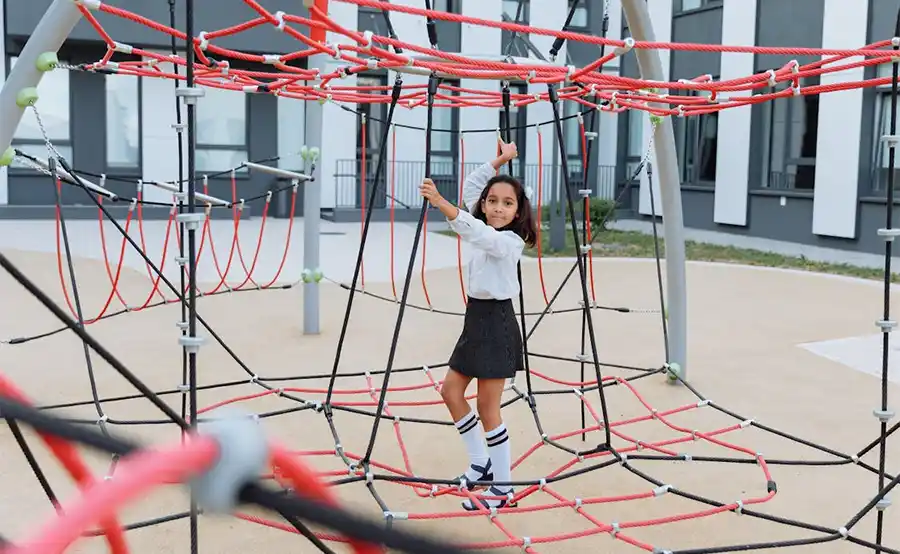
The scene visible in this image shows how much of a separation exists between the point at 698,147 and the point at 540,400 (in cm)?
1087

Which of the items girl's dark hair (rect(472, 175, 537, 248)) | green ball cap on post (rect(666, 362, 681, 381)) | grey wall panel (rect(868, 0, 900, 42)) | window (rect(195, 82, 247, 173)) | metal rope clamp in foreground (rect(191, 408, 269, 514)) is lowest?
green ball cap on post (rect(666, 362, 681, 381))

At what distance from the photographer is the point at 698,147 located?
48.3 feet

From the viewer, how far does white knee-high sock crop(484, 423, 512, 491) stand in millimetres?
3207

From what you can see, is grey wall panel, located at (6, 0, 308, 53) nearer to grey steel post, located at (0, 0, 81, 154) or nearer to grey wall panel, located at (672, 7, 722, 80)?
→ grey wall panel, located at (672, 7, 722, 80)

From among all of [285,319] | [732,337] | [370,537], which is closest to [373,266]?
[285,319]

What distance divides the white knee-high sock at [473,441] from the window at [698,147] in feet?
39.3

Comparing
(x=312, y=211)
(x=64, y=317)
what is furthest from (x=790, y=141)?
(x=64, y=317)

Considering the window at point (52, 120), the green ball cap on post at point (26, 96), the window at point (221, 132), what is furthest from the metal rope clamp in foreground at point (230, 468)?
the window at point (221, 132)

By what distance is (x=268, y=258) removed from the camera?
1129cm

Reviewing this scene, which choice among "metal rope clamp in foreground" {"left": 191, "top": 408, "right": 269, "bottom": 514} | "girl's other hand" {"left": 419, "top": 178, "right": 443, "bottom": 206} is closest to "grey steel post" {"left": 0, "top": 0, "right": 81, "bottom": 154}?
"girl's other hand" {"left": 419, "top": 178, "right": 443, "bottom": 206}

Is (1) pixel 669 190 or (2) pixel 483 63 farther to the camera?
(1) pixel 669 190

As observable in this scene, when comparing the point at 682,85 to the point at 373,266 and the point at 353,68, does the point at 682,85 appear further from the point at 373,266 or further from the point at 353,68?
the point at 373,266

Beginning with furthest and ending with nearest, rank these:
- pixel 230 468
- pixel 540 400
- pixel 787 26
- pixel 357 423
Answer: pixel 787 26
pixel 540 400
pixel 357 423
pixel 230 468

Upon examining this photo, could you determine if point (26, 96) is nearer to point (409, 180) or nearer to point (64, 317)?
point (64, 317)
